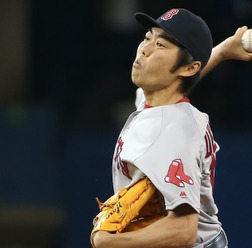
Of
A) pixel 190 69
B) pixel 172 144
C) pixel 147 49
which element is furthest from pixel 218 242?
pixel 147 49

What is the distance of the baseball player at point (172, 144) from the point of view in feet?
7.79

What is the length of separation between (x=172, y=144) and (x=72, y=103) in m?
Answer: 3.76

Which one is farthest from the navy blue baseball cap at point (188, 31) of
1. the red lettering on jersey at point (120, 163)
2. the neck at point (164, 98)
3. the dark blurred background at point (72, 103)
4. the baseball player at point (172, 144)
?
the dark blurred background at point (72, 103)

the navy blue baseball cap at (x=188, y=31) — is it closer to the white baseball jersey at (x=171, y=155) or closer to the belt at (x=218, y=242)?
the white baseball jersey at (x=171, y=155)

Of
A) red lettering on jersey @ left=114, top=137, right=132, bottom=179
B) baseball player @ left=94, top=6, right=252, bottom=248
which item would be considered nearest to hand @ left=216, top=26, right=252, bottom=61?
baseball player @ left=94, top=6, right=252, bottom=248

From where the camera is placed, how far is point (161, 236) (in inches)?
93.4

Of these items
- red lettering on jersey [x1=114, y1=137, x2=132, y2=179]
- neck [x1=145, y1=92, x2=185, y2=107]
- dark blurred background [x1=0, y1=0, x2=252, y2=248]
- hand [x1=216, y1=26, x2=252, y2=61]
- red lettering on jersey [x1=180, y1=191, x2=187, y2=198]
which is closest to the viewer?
red lettering on jersey [x1=180, y1=191, x2=187, y2=198]

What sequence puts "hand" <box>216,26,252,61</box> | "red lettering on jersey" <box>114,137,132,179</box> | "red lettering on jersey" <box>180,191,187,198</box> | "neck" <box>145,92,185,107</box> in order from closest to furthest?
"red lettering on jersey" <box>180,191,187,198</box>, "red lettering on jersey" <box>114,137,132,179</box>, "neck" <box>145,92,185,107</box>, "hand" <box>216,26,252,61</box>

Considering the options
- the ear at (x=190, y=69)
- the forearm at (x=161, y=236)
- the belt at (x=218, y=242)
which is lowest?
the belt at (x=218, y=242)

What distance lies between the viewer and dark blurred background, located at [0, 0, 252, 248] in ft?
16.9

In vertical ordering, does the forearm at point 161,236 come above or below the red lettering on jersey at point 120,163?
below

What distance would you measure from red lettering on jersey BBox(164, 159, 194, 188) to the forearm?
0.11 m

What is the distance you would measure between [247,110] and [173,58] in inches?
117

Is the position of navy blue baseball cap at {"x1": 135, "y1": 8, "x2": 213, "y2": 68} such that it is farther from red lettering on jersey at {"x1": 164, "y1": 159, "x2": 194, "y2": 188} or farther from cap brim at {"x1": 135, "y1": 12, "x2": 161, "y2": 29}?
red lettering on jersey at {"x1": 164, "y1": 159, "x2": 194, "y2": 188}
